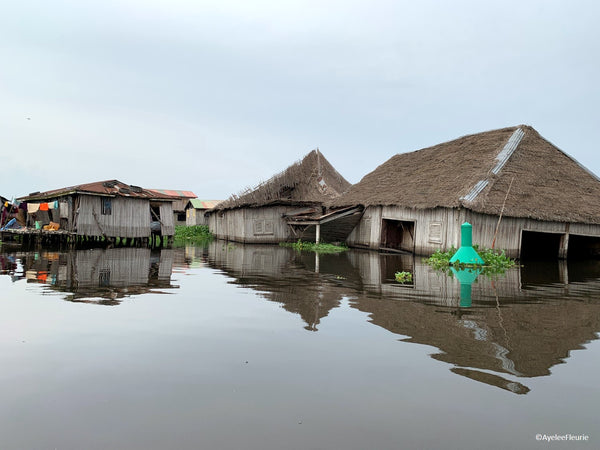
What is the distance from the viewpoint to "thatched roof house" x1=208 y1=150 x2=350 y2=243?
27.1 metres

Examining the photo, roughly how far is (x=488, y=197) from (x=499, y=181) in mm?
1457

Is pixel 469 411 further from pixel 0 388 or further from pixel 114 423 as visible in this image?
pixel 0 388

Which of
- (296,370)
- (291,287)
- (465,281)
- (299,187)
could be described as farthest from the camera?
(299,187)

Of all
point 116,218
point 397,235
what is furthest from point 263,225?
point 116,218

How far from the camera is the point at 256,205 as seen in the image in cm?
2656

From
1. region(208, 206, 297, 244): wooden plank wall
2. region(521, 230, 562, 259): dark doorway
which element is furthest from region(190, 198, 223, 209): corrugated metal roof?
region(521, 230, 562, 259): dark doorway

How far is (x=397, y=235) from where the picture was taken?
76.0 feet

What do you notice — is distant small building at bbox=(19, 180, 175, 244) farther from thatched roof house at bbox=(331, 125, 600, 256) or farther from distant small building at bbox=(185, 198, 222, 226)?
distant small building at bbox=(185, 198, 222, 226)

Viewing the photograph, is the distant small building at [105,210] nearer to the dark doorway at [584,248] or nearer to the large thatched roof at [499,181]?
the large thatched roof at [499,181]

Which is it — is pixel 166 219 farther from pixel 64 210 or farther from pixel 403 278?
pixel 403 278

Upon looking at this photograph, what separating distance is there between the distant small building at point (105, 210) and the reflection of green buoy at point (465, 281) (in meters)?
20.1

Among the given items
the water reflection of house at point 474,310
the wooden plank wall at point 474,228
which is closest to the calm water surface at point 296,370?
the water reflection of house at point 474,310

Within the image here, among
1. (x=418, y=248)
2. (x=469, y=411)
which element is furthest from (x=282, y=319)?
(x=418, y=248)

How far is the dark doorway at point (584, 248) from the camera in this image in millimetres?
20511
